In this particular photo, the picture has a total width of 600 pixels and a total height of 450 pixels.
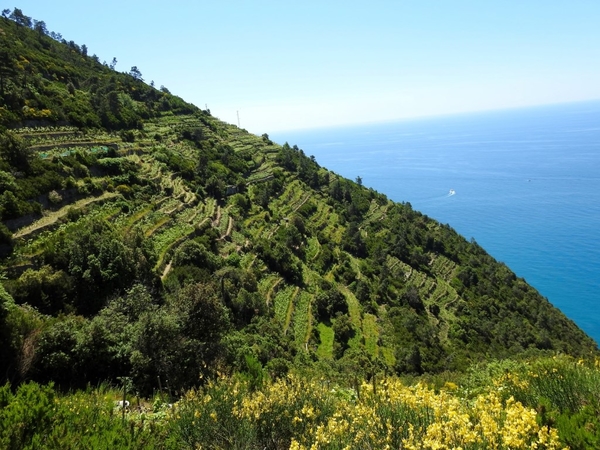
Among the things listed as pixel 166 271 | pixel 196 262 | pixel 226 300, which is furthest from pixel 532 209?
pixel 166 271

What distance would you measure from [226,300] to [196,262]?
4.49m

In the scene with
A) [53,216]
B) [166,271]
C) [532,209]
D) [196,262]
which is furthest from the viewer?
[532,209]

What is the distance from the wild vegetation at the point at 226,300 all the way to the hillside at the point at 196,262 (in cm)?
18

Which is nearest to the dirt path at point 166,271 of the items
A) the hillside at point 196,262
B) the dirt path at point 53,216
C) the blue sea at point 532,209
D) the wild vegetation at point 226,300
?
the hillside at point 196,262

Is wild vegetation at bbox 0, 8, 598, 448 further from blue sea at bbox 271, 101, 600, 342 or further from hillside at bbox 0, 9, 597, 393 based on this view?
blue sea at bbox 271, 101, 600, 342

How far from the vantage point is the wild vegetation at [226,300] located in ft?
22.7

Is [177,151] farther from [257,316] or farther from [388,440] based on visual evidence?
[388,440]

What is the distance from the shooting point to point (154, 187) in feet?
137

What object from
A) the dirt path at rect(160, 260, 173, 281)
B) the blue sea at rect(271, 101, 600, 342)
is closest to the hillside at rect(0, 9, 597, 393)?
the dirt path at rect(160, 260, 173, 281)

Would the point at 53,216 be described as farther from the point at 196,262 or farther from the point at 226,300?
the point at 226,300

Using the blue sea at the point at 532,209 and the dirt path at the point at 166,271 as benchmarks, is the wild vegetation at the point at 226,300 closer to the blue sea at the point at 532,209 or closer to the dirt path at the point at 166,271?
the dirt path at the point at 166,271

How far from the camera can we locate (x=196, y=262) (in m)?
32.9

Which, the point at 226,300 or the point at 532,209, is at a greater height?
the point at 226,300

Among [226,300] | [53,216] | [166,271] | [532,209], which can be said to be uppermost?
[53,216]
